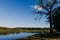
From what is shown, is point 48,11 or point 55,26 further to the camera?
point 55,26

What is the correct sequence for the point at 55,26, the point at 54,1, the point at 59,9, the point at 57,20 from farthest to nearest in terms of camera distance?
the point at 55,26 < the point at 57,20 < the point at 59,9 < the point at 54,1

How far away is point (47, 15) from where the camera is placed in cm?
5303

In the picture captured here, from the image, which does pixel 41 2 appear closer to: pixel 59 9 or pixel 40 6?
pixel 40 6

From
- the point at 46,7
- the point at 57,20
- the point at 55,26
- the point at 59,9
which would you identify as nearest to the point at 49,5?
the point at 46,7

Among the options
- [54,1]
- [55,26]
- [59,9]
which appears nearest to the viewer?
[54,1]

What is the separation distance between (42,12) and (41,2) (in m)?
3.17

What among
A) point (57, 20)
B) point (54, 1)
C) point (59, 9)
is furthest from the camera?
point (57, 20)

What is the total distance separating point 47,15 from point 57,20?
814 cm

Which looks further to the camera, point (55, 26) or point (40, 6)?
point (55, 26)

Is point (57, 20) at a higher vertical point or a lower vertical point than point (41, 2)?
lower

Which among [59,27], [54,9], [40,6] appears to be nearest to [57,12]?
[54,9]

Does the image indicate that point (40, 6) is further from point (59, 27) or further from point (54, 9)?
point (59, 27)

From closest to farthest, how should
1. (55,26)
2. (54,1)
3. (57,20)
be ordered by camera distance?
(54,1) → (57,20) → (55,26)

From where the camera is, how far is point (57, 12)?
174ft
